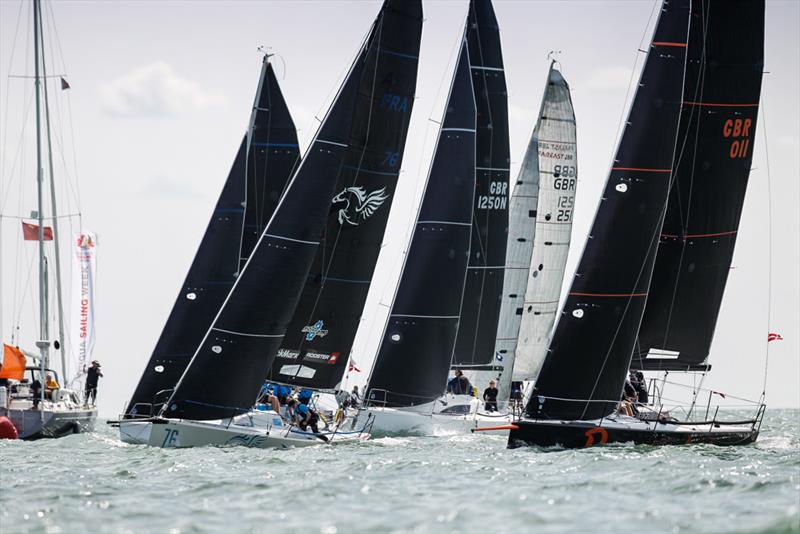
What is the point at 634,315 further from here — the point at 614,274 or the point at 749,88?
the point at 749,88

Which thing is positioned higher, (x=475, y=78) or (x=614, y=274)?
(x=475, y=78)

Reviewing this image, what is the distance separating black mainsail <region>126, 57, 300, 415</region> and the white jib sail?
925 cm

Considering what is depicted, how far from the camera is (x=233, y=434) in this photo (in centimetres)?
2497

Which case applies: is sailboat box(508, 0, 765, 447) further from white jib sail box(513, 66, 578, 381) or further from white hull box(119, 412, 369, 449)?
white jib sail box(513, 66, 578, 381)

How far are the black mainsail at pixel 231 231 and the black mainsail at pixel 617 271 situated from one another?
8.94 metres

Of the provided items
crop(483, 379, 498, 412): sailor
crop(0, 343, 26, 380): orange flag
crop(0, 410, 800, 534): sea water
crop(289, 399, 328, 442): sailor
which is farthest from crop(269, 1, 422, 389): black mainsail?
crop(0, 343, 26, 380): orange flag

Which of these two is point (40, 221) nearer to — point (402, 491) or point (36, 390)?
point (36, 390)

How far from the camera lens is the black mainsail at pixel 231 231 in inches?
1207

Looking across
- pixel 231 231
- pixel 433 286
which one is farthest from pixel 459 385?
pixel 231 231

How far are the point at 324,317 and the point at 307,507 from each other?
46.3 feet

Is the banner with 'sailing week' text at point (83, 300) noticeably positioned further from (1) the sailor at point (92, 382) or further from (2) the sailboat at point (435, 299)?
(2) the sailboat at point (435, 299)

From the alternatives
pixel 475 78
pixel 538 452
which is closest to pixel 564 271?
pixel 475 78

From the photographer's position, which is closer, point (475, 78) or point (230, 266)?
point (230, 266)

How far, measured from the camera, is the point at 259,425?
25.8 meters
